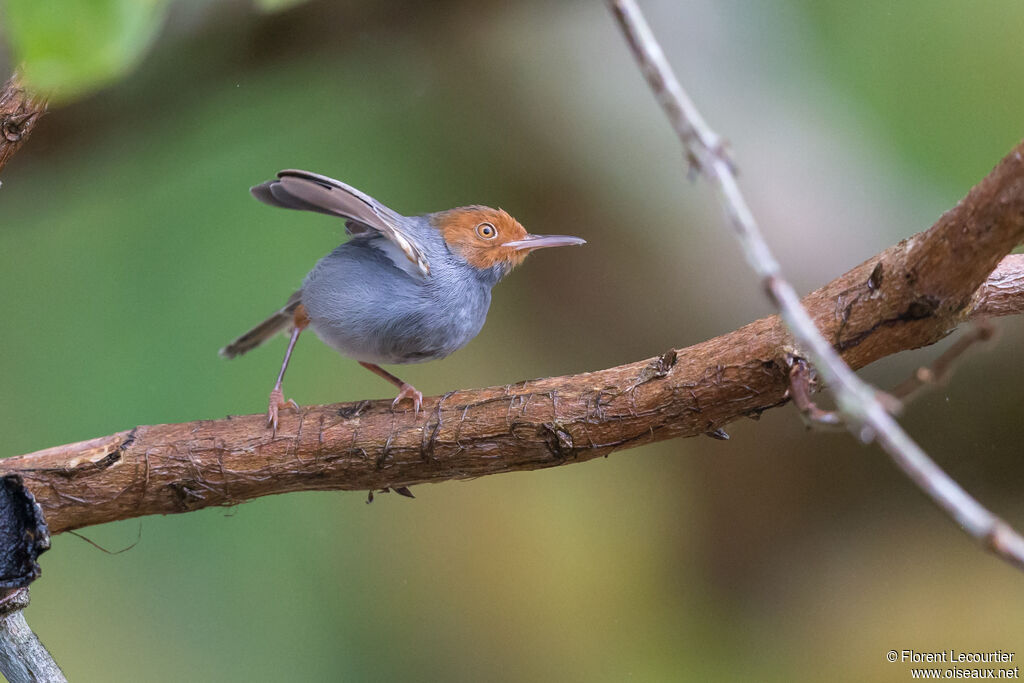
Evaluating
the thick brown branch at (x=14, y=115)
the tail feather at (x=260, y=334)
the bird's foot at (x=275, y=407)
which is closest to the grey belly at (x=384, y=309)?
the bird's foot at (x=275, y=407)

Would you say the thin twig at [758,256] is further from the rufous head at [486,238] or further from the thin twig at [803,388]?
the rufous head at [486,238]

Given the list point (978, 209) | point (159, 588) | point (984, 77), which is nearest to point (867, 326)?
point (978, 209)

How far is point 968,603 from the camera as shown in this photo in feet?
12.9

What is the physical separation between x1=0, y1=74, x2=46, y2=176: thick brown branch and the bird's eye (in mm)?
1204

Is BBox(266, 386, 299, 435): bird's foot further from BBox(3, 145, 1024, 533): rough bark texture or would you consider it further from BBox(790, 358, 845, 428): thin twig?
BBox(790, 358, 845, 428): thin twig

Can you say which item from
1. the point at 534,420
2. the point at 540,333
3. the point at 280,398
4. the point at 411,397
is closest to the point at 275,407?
the point at 280,398

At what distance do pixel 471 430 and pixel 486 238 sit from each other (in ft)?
2.38

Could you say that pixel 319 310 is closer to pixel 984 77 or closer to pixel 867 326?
pixel 867 326

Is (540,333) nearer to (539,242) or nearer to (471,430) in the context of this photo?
(539,242)

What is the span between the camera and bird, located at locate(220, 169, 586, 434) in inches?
98.0

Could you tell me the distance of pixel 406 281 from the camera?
255 cm

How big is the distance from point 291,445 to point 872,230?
9.14 ft

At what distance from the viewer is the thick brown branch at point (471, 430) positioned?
6.45ft

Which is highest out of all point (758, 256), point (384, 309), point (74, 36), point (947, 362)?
point (384, 309)
